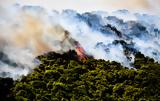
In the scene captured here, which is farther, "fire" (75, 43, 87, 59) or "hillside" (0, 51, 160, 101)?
"fire" (75, 43, 87, 59)

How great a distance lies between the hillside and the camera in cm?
2856

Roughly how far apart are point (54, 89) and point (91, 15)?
1184 centimetres

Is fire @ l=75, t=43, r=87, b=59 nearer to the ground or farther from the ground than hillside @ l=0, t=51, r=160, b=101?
farther from the ground

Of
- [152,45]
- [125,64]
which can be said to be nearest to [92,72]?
[125,64]

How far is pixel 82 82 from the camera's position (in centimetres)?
3022

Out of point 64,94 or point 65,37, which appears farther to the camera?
point 65,37

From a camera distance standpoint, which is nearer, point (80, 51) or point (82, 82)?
point (82, 82)

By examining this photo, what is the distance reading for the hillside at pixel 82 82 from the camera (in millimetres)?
28562

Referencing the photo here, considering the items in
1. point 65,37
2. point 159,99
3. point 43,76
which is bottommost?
point 159,99

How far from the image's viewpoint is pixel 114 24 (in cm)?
3972

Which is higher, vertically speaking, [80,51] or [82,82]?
[80,51]

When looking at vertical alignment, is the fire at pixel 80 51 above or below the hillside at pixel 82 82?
above

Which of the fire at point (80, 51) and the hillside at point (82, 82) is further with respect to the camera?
the fire at point (80, 51)

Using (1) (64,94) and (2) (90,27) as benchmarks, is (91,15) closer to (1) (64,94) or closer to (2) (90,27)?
(2) (90,27)
